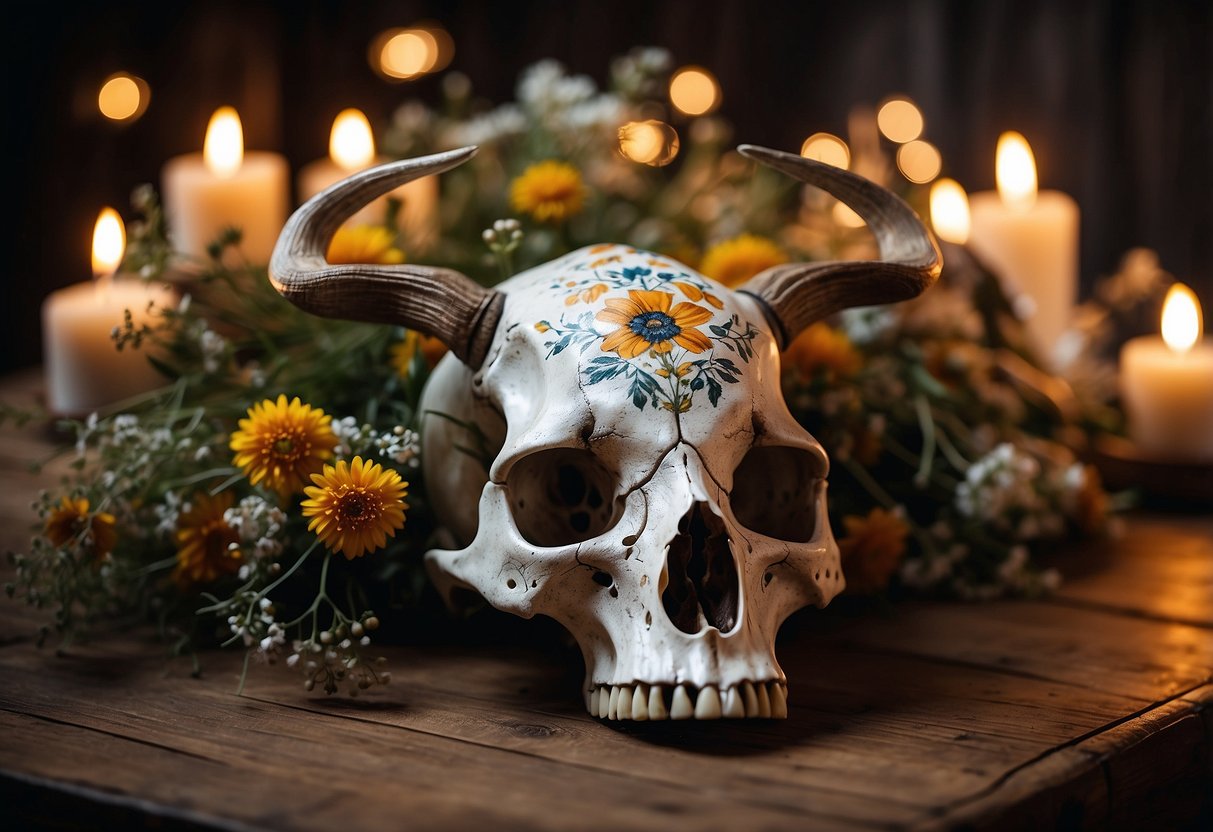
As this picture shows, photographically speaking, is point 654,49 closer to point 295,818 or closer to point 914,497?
point 914,497

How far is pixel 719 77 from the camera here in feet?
7.45

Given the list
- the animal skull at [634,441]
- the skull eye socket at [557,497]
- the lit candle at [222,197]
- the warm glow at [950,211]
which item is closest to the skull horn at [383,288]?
the animal skull at [634,441]

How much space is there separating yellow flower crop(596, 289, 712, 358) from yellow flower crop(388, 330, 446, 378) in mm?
236

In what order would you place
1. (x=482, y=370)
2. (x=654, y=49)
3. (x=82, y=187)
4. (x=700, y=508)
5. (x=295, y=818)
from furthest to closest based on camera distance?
(x=654, y=49), (x=82, y=187), (x=482, y=370), (x=700, y=508), (x=295, y=818)

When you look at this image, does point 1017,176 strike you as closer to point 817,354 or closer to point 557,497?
point 817,354

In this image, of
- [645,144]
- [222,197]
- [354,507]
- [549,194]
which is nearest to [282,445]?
[354,507]

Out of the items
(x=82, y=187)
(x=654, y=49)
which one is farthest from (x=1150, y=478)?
(x=82, y=187)

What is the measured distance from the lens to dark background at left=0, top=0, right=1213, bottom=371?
1.91 meters

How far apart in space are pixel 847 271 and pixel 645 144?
810 millimetres

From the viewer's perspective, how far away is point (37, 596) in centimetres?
111

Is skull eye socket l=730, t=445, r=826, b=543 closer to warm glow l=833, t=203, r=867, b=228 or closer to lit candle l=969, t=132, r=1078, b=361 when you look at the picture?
warm glow l=833, t=203, r=867, b=228

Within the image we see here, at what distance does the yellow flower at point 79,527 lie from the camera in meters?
1.10

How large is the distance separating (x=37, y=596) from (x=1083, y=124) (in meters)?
1.60

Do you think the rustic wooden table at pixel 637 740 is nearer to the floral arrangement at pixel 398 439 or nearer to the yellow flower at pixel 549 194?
the floral arrangement at pixel 398 439
